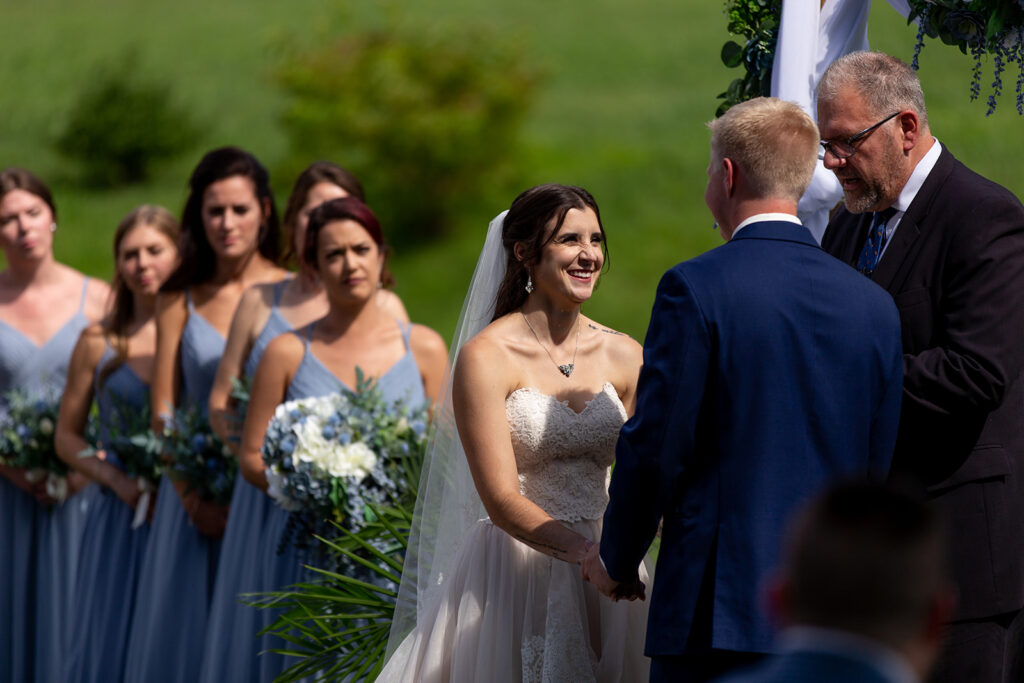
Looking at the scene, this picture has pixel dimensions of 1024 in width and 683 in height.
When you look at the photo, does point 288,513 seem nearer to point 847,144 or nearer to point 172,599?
point 172,599

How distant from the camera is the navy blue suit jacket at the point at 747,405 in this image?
2.85 metres

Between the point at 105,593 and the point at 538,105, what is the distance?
1554 cm

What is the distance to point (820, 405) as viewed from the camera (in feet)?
9.41

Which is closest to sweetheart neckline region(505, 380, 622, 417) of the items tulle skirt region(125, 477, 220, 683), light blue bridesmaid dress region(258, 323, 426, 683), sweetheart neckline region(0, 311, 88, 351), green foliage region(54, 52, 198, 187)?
light blue bridesmaid dress region(258, 323, 426, 683)

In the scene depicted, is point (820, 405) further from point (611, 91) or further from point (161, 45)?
point (161, 45)

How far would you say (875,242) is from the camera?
137 inches

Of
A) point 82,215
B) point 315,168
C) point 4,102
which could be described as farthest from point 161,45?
point 315,168

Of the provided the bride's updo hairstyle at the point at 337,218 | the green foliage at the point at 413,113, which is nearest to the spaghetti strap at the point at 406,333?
the bride's updo hairstyle at the point at 337,218

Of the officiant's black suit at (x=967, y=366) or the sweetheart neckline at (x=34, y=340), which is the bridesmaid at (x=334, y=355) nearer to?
the sweetheart neckline at (x=34, y=340)

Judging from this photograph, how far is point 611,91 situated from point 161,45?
31.1ft

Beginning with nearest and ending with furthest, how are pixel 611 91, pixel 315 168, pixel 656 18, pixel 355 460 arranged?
1. pixel 355 460
2. pixel 315 168
3. pixel 611 91
4. pixel 656 18

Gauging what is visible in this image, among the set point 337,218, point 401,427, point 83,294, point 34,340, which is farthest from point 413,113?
point 401,427

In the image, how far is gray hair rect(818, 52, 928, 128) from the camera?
10.8 feet

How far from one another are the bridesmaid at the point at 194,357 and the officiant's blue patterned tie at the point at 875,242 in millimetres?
3315
